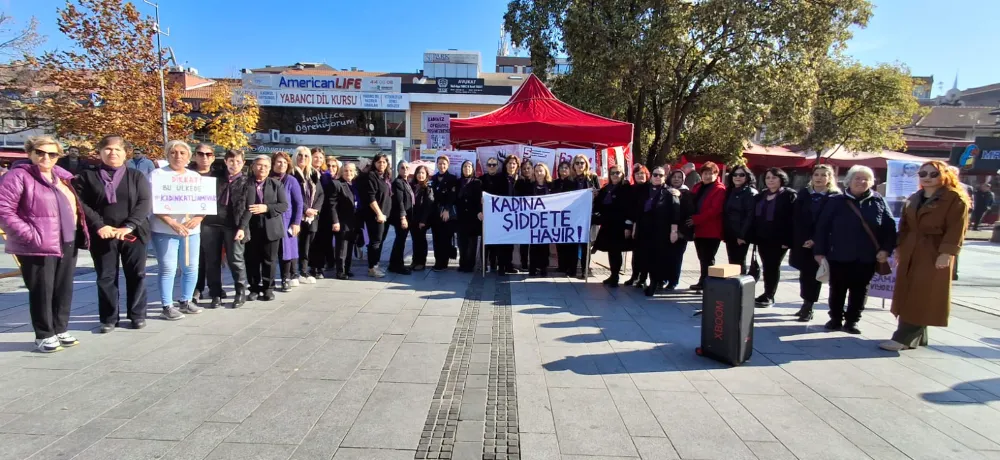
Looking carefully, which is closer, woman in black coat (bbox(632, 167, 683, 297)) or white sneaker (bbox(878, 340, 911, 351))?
white sneaker (bbox(878, 340, 911, 351))

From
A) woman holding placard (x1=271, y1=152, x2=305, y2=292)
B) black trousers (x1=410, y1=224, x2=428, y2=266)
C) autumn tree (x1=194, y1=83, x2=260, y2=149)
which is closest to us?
woman holding placard (x1=271, y1=152, x2=305, y2=292)

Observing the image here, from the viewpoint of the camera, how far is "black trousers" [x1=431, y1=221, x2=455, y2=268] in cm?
787

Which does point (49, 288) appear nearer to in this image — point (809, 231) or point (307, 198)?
point (307, 198)

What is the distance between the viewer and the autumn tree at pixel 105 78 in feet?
48.8

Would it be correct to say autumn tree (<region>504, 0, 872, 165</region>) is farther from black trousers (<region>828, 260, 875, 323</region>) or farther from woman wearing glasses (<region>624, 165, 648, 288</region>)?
black trousers (<region>828, 260, 875, 323</region>)

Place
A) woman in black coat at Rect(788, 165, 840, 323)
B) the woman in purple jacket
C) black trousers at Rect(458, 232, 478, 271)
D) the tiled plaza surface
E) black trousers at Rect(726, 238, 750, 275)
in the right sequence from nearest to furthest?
the tiled plaza surface < the woman in purple jacket < woman in black coat at Rect(788, 165, 840, 323) < black trousers at Rect(726, 238, 750, 275) < black trousers at Rect(458, 232, 478, 271)

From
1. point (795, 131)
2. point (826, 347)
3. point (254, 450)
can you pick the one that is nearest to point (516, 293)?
point (826, 347)

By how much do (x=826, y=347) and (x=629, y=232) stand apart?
2.73 m

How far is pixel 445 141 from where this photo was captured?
12156 millimetres

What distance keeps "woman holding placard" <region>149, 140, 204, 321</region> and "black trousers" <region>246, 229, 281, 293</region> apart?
659mm

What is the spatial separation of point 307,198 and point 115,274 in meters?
2.33

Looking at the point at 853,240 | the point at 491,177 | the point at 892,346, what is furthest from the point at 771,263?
the point at 491,177

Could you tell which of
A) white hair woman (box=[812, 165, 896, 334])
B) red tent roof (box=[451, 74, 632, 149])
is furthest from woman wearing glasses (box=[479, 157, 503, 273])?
white hair woman (box=[812, 165, 896, 334])

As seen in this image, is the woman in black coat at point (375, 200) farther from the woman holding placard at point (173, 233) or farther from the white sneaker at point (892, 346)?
the white sneaker at point (892, 346)
